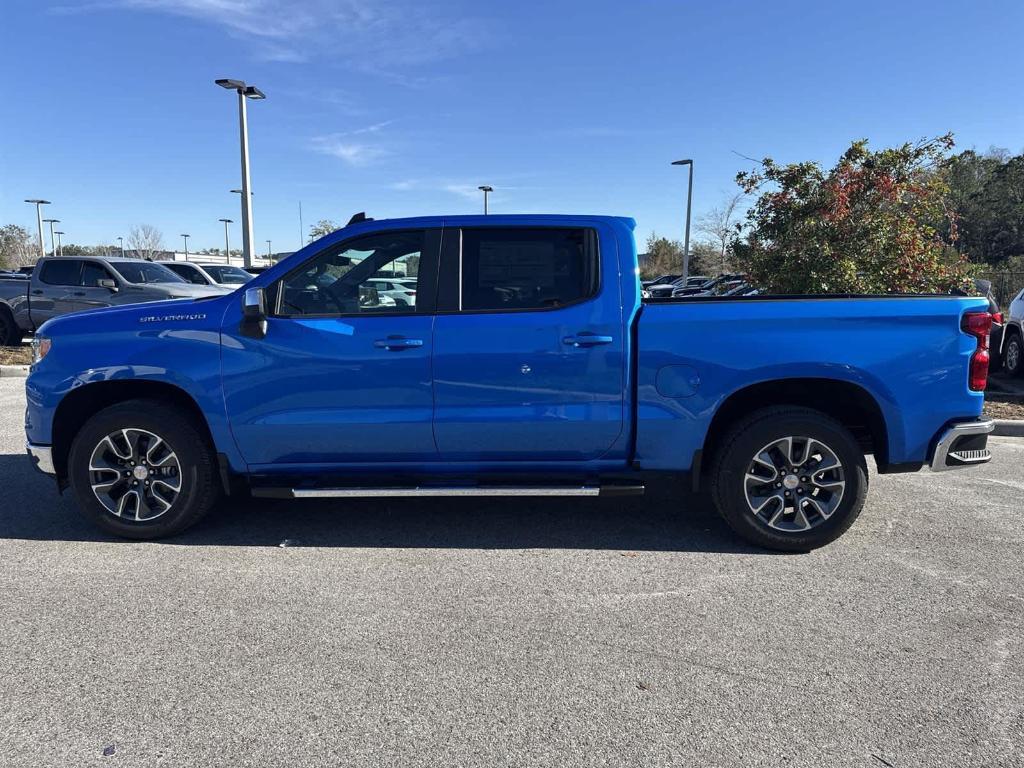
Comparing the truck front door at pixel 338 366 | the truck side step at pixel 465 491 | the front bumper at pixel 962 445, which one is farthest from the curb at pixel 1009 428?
the truck front door at pixel 338 366

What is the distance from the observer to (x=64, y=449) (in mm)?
4441

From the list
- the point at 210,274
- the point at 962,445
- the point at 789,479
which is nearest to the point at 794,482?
the point at 789,479

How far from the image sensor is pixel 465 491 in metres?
4.09

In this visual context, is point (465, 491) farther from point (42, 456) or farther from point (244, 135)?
point (244, 135)

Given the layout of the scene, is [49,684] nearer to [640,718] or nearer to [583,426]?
[640,718]

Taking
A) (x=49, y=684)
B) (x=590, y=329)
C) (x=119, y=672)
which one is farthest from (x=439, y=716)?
(x=590, y=329)

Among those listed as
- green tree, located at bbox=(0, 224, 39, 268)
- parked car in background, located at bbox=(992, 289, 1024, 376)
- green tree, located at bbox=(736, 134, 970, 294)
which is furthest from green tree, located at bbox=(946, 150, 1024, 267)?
green tree, located at bbox=(0, 224, 39, 268)

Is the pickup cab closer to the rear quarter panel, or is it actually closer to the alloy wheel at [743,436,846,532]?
the rear quarter panel

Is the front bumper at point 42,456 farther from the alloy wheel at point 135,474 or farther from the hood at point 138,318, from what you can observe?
the hood at point 138,318

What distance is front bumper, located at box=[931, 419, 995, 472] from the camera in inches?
158

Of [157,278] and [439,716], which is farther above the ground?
[157,278]

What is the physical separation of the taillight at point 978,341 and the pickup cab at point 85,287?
11641 mm

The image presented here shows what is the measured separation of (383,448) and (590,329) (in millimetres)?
1398

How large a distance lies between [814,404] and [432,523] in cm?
249
